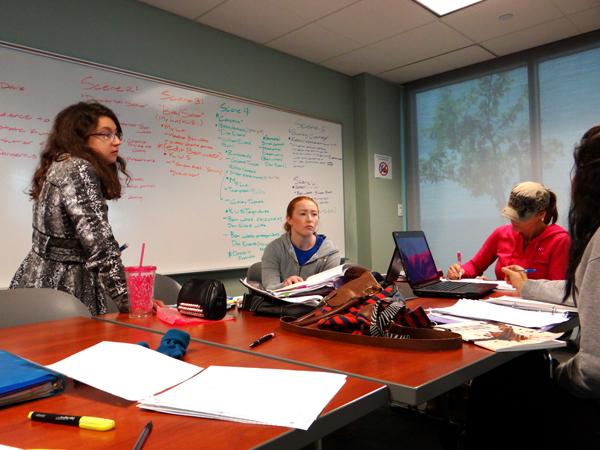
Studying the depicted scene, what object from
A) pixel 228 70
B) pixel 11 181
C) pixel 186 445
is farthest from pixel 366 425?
pixel 228 70

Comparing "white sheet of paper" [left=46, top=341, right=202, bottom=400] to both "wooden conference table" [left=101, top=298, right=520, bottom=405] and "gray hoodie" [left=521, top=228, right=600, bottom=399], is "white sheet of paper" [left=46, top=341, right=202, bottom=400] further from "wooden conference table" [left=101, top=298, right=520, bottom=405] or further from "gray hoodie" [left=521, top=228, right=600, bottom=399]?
"gray hoodie" [left=521, top=228, right=600, bottom=399]

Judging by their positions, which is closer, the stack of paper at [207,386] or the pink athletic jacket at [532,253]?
the stack of paper at [207,386]

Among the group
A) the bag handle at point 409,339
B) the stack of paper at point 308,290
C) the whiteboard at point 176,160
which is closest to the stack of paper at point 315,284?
the stack of paper at point 308,290

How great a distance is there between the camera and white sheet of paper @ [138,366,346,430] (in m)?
0.58

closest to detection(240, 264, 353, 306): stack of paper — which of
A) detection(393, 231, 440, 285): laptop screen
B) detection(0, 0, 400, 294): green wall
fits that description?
detection(393, 231, 440, 285): laptop screen

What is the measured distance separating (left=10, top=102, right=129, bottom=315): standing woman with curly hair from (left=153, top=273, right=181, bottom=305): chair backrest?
29cm

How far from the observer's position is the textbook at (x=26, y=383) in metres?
0.65

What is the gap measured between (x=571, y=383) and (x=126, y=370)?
88 centimetres

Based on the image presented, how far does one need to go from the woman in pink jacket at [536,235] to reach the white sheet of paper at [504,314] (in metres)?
0.90

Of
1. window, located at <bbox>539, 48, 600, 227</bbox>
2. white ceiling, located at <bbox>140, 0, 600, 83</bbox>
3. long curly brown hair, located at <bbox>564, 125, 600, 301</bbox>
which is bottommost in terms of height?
long curly brown hair, located at <bbox>564, 125, 600, 301</bbox>

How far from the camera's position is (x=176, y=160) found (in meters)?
2.98

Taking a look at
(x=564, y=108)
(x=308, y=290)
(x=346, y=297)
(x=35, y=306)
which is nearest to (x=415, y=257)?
(x=308, y=290)

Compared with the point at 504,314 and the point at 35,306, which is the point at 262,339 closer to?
the point at 504,314

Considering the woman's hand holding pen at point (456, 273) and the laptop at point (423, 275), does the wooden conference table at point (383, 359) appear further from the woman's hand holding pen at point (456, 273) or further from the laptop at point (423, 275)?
the woman's hand holding pen at point (456, 273)
